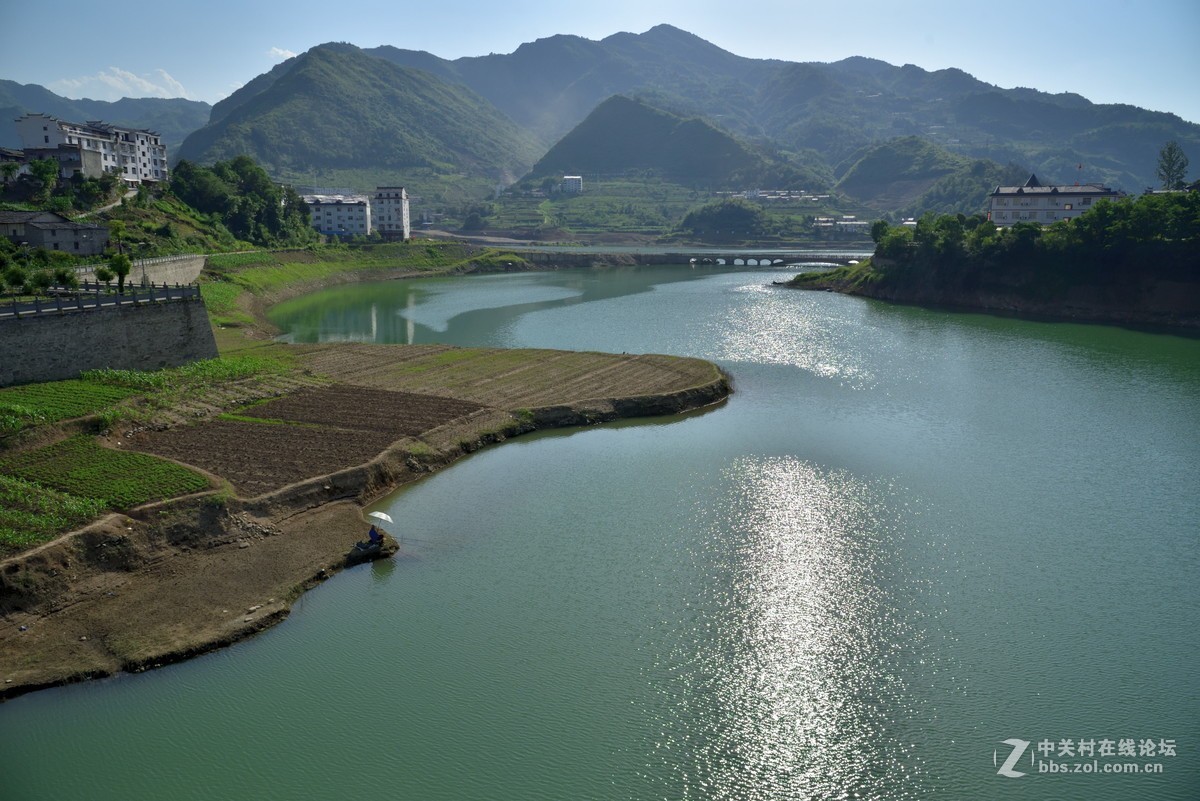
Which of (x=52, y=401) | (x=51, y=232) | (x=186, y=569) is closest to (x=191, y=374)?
(x=52, y=401)

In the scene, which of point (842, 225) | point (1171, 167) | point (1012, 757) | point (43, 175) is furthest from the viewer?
point (842, 225)

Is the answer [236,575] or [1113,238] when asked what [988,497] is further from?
[1113,238]

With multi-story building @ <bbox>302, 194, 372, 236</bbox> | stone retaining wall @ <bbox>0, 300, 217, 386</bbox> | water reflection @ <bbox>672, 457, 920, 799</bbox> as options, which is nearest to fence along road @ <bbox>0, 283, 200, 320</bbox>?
stone retaining wall @ <bbox>0, 300, 217, 386</bbox>

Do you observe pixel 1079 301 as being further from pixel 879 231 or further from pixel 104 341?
pixel 104 341

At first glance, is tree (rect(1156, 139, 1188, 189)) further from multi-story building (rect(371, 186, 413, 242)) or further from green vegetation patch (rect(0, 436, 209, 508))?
green vegetation patch (rect(0, 436, 209, 508))

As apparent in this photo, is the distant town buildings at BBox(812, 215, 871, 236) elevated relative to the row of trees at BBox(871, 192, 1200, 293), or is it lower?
elevated

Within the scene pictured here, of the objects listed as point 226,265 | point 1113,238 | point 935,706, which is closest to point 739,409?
A: point 935,706

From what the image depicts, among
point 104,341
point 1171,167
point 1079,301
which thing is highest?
point 1171,167
